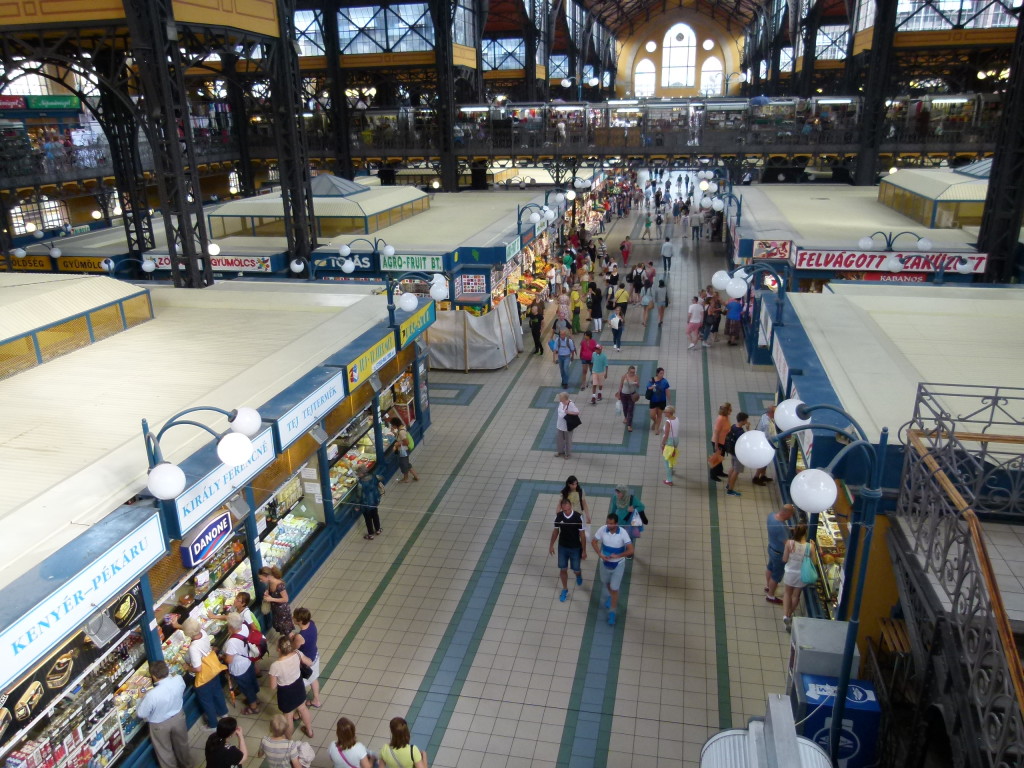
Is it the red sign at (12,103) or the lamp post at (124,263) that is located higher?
the red sign at (12,103)

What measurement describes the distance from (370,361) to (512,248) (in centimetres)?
887

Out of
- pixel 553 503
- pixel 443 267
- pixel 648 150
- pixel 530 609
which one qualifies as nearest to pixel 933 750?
pixel 530 609

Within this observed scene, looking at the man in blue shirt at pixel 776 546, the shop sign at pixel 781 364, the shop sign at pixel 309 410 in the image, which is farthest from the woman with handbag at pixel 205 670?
the shop sign at pixel 781 364

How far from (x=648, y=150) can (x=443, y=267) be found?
15.9 meters

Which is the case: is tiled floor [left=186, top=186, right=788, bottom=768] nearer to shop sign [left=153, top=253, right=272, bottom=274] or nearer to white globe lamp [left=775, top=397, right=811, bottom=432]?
white globe lamp [left=775, top=397, right=811, bottom=432]

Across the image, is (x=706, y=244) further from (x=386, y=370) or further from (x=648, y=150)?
(x=386, y=370)

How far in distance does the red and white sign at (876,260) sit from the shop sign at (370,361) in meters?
9.62

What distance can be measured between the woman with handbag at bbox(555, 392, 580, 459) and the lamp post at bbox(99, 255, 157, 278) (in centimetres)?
1152

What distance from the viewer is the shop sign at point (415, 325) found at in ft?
40.6

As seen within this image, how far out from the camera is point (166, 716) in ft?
22.7

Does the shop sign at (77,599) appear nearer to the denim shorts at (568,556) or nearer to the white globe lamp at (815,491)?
the denim shorts at (568,556)

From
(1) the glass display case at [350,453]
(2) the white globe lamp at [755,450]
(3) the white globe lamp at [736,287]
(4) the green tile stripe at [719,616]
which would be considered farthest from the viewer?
(1) the glass display case at [350,453]

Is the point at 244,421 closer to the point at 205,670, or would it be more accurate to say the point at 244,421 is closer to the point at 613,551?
the point at 205,670

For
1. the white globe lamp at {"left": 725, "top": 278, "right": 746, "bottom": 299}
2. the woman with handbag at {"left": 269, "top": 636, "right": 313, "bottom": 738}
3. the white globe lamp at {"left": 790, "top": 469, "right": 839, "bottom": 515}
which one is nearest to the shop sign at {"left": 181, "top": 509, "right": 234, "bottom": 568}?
the woman with handbag at {"left": 269, "top": 636, "right": 313, "bottom": 738}
